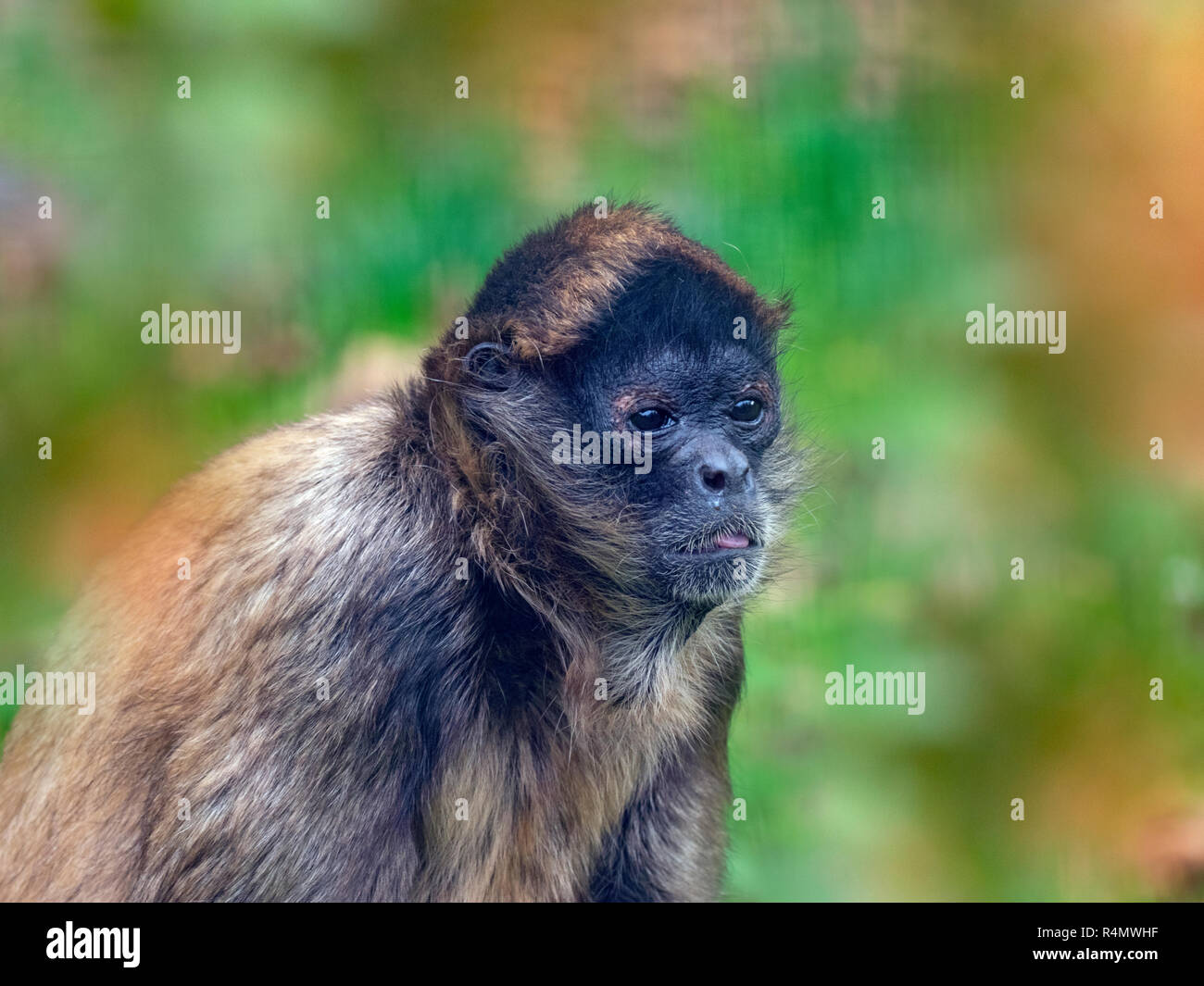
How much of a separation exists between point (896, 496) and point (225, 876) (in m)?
4.24

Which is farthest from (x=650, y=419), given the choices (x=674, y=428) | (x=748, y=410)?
(x=748, y=410)

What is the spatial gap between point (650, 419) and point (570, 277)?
0.64m

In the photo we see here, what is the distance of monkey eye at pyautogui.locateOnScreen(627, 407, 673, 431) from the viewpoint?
4.27 m

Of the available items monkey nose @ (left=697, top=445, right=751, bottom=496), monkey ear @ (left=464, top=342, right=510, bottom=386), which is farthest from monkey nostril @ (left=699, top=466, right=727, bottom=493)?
monkey ear @ (left=464, top=342, right=510, bottom=386)

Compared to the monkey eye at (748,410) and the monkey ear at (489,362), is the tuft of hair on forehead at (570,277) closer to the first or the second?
the monkey ear at (489,362)

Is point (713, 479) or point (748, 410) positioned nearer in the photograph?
point (713, 479)

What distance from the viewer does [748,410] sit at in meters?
4.53

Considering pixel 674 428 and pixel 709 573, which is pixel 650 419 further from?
pixel 709 573

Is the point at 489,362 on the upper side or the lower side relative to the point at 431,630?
upper

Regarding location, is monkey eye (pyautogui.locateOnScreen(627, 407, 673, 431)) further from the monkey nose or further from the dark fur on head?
the monkey nose

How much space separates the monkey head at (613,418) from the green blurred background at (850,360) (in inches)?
47.0

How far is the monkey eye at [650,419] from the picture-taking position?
4273 millimetres

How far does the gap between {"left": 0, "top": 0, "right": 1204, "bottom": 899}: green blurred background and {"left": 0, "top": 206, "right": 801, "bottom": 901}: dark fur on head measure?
1.18 m

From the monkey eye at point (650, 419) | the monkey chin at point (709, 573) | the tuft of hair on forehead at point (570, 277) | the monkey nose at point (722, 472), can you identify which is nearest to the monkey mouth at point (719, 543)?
the monkey chin at point (709, 573)
